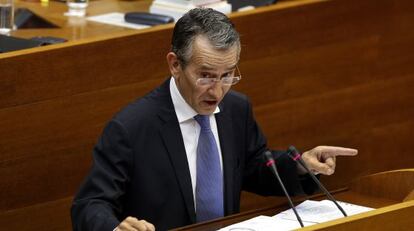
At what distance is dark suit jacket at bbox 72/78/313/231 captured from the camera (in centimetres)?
174

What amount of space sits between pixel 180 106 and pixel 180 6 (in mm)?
930

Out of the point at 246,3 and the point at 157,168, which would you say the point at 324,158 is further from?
the point at 246,3

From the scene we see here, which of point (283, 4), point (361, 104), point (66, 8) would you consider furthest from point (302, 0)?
point (66, 8)

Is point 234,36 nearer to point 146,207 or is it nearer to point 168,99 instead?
point 168,99

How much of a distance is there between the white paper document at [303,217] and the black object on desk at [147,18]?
874 mm

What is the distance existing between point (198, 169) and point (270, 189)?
0.52 ft

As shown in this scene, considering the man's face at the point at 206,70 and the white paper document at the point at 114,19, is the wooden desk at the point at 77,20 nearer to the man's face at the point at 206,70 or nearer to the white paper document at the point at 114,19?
the white paper document at the point at 114,19

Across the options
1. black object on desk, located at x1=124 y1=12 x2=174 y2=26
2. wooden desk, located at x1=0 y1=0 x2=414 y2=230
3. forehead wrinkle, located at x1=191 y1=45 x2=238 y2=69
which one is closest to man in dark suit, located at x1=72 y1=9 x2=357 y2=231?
forehead wrinkle, located at x1=191 y1=45 x2=238 y2=69

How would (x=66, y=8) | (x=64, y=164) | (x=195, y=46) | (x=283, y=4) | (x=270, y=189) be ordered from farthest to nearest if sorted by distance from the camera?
(x=66, y=8) → (x=283, y=4) → (x=64, y=164) → (x=270, y=189) → (x=195, y=46)

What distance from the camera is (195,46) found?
1.74 metres

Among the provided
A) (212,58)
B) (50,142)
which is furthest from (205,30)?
(50,142)

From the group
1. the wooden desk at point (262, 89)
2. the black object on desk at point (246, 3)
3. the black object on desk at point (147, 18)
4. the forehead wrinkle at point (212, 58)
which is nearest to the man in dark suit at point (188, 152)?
→ the forehead wrinkle at point (212, 58)

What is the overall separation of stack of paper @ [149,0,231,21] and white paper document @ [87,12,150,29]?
0.09m

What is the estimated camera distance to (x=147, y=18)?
2.62 metres
